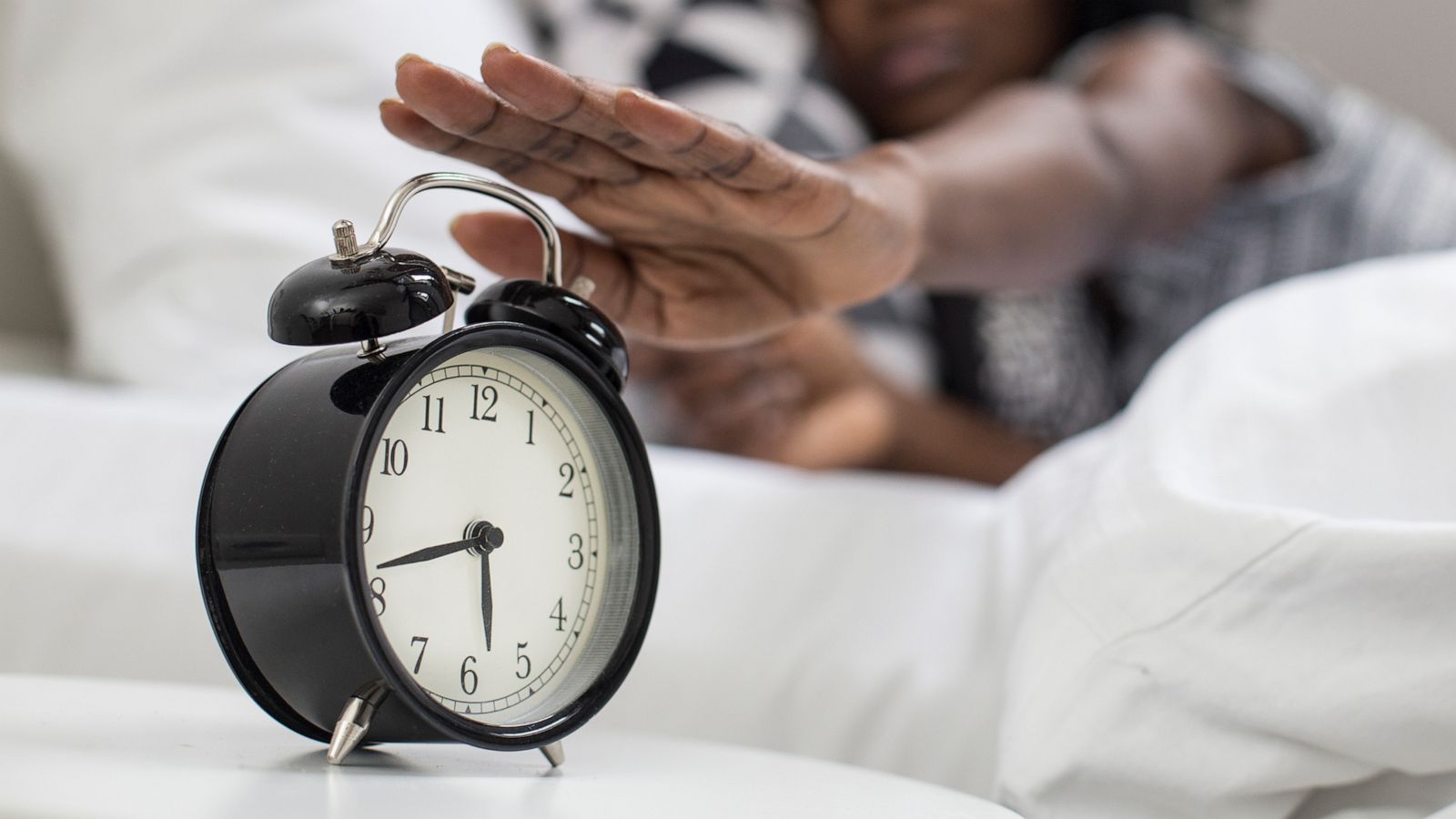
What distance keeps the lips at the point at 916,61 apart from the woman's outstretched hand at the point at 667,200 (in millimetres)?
933

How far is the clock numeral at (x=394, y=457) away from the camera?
18.0 inches

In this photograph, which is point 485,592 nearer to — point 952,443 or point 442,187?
point 442,187

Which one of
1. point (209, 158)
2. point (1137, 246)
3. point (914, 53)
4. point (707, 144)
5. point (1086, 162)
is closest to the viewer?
point (707, 144)

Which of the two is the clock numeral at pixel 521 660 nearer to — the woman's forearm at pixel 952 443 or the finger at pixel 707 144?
the finger at pixel 707 144

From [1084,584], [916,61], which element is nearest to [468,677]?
[1084,584]

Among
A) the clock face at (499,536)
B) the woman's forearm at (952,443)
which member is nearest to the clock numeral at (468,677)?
the clock face at (499,536)

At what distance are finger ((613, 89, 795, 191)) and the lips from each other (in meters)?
1.18

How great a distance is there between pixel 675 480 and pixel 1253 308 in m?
0.41

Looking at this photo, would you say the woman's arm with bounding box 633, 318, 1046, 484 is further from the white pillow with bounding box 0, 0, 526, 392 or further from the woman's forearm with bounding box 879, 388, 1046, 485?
the white pillow with bounding box 0, 0, 526, 392

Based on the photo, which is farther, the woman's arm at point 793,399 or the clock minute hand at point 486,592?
the woman's arm at point 793,399

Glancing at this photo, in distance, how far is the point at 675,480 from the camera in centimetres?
85

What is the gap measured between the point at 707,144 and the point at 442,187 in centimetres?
12

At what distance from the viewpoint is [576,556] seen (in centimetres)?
53

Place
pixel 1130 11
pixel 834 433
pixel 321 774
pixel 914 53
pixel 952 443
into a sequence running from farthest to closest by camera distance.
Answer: pixel 1130 11 → pixel 914 53 → pixel 952 443 → pixel 834 433 → pixel 321 774
